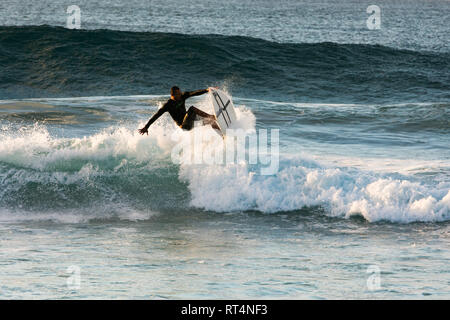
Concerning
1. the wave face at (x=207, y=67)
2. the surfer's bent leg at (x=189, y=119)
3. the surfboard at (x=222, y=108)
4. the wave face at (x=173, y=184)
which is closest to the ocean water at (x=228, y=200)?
the wave face at (x=173, y=184)

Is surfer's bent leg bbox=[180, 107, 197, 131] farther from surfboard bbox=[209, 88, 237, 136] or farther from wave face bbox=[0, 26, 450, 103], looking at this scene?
wave face bbox=[0, 26, 450, 103]

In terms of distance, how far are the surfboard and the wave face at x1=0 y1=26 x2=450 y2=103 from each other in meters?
11.3

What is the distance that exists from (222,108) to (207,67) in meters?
15.8

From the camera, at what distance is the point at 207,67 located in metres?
27.6

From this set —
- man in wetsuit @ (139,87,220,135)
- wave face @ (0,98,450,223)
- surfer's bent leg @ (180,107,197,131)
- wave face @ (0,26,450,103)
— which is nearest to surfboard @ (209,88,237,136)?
man in wetsuit @ (139,87,220,135)

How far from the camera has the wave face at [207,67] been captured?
80.9ft

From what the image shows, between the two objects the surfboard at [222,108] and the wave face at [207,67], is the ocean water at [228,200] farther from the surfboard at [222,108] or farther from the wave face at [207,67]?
the surfboard at [222,108]

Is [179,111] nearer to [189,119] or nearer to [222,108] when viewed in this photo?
[189,119]

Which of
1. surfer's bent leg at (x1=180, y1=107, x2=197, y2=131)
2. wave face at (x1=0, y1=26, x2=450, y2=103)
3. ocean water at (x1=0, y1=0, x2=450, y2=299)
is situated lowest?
ocean water at (x1=0, y1=0, x2=450, y2=299)

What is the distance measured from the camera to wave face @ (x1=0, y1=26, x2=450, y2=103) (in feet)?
80.9

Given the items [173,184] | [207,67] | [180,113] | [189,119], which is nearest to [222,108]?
[189,119]
